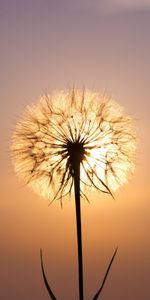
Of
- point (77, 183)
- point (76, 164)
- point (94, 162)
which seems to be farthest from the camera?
point (94, 162)

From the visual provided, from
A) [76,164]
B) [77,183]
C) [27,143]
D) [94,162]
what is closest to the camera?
[77,183]

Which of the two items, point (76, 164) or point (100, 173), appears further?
point (100, 173)

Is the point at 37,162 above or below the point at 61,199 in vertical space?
above

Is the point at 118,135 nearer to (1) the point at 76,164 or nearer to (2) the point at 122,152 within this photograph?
(2) the point at 122,152

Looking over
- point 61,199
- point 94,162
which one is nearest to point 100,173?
point 94,162

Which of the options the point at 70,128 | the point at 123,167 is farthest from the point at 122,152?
the point at 70,128

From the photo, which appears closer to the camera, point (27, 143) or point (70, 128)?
point (70, 128)

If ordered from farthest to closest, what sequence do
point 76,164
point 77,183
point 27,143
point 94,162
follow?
point 27,143 → point 94,162 → point 76,164 → point 77,183

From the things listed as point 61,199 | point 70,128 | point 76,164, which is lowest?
point 61,199

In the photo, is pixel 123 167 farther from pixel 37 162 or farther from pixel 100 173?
pixel 37 162
